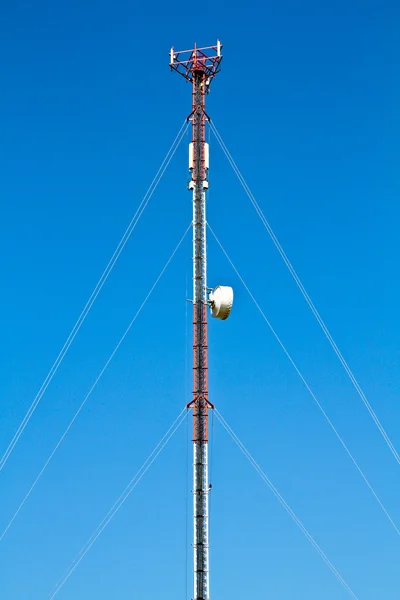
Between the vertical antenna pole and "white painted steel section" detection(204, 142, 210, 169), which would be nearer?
the vertical antenna pole

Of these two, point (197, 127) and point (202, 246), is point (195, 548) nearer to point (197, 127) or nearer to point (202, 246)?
point (202, 246)

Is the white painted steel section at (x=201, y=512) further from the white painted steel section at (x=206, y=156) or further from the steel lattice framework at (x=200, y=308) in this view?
the white painted steel section at (x=206, y=156)

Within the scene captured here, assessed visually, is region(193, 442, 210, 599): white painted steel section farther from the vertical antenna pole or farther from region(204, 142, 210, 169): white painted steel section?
region(204, 142, 210, 169): white painted steel section

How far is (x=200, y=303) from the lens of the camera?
109 ft

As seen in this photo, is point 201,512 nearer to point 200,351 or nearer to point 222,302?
point 200,351

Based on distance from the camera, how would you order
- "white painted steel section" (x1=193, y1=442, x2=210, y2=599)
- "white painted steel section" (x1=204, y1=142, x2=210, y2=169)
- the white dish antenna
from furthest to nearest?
"white painted steel section" (x1=204, y1=142, x2=210, y2=169)
the white dish antenna
"white painted steel section" (x1=193, y1=442, x2=210, y2=599)

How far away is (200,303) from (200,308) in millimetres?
183

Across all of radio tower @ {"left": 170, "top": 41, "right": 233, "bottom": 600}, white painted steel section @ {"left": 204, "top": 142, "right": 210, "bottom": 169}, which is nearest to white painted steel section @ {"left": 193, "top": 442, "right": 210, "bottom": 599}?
radio tower @ {"left": 170, "top": 41, "right": 233, "bottom": 600}

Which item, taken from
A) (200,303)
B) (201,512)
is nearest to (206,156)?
(200,303)

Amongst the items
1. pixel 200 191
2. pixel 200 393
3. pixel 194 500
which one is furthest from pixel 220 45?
pixel 194 500

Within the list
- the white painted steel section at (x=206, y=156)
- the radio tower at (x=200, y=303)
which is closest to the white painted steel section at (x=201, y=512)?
the radio tower at (x=200, y=303)

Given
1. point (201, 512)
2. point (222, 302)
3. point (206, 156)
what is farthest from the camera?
point (206, 156)

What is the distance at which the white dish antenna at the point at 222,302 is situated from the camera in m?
32.6

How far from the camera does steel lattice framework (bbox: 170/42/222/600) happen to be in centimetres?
3078
